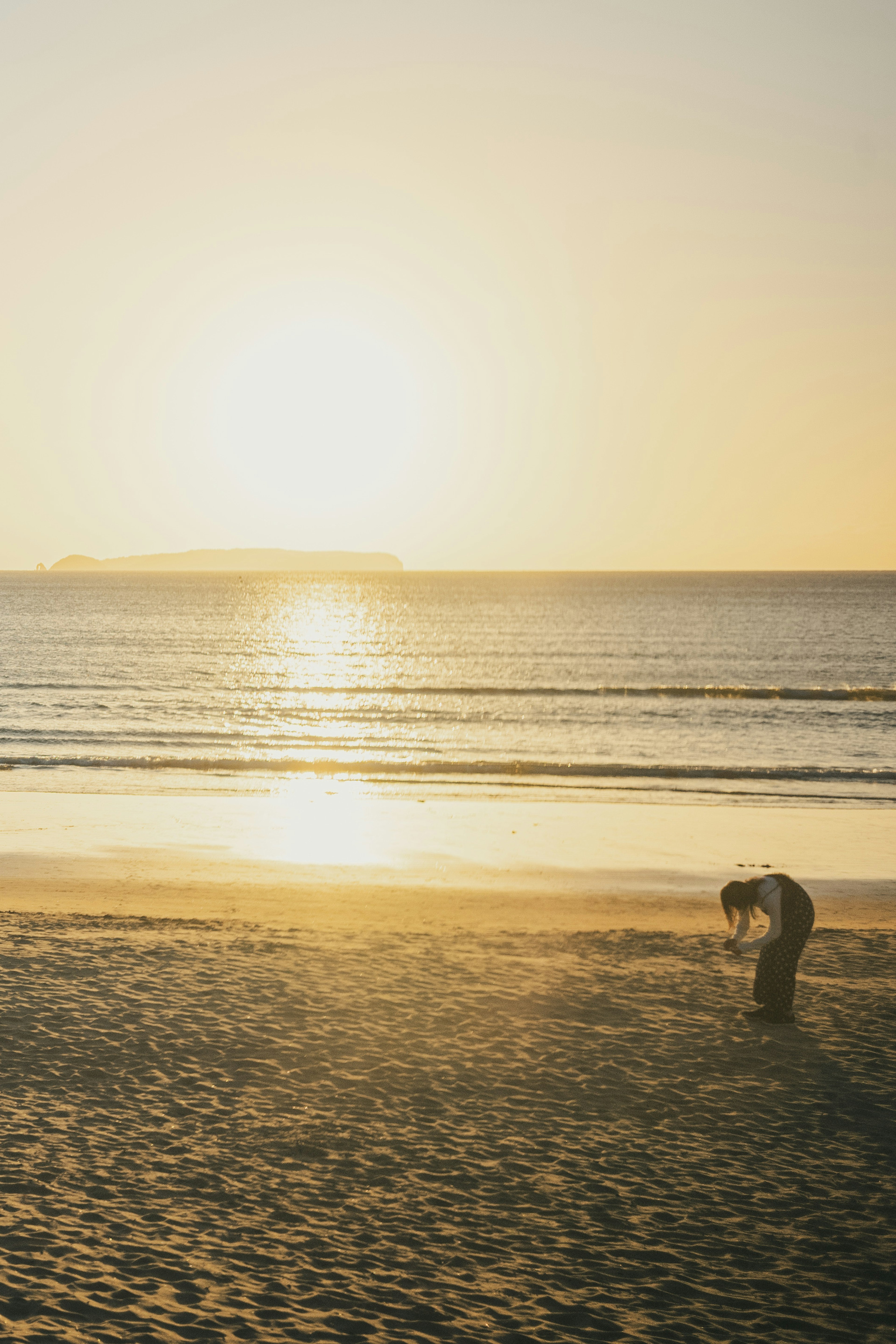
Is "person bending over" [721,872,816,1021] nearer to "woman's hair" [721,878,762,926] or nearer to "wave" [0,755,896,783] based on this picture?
"woman's hair" [721,878,762,926]

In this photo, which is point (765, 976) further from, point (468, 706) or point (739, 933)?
point (468, 706)

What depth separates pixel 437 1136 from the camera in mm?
7617

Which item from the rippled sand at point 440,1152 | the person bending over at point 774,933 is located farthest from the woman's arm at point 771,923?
the rippled sand at point 440,1152

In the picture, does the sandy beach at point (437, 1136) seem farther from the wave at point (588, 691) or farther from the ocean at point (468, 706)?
the wave at point (588, 691)

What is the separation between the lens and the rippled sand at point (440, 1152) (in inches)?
223

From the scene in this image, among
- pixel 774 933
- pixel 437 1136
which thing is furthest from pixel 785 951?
pixel 437 1136

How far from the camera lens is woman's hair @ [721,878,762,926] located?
940cm

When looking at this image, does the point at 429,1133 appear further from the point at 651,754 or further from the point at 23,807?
the point at 651,754

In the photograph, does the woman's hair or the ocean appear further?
the ocean

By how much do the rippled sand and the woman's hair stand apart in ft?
3.89

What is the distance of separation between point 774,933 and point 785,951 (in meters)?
0.30

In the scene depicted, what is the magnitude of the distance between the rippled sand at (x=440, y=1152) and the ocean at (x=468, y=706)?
1613cm

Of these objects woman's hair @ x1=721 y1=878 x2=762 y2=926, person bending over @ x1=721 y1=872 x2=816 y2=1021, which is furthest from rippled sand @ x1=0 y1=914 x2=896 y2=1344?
woman's hair @ x1=721 y1=878 x2=762 y2=926

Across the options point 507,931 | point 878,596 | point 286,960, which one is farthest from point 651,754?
point 878,596
